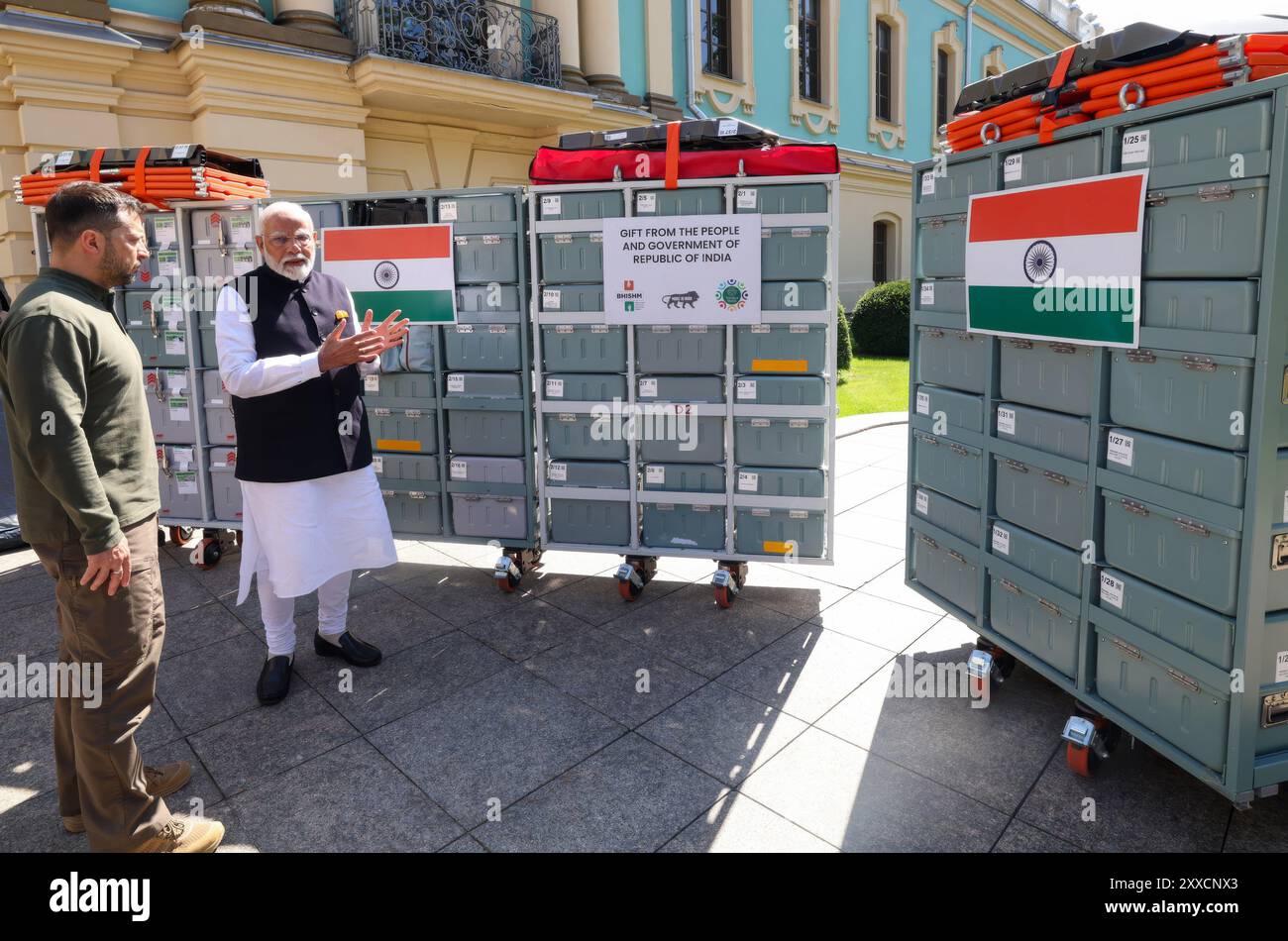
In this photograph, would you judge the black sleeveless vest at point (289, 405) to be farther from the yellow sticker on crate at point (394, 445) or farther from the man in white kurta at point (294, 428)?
the yellow sticker on crate at point (394, 445)

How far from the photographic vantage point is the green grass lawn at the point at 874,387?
12.4 meters

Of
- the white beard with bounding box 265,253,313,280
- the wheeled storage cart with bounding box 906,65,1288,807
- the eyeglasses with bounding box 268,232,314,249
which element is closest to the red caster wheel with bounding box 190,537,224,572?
the white beard with bounding box 265,253,313,280

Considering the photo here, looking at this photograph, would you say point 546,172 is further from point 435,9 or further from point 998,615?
point 435,9

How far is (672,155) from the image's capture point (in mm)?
4902

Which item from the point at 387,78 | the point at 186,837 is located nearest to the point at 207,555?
the point at 186,837

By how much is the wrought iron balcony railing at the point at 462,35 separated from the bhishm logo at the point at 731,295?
26.4 ft

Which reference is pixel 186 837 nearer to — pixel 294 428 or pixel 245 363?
pixel 294 428

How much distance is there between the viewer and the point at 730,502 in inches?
207


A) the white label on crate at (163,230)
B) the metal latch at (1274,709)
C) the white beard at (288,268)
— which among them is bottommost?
the metal latch at (1274,709)

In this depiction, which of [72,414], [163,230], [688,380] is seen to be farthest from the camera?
[163,230]

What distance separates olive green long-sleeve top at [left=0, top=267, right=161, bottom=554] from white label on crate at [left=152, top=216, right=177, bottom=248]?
3.42m

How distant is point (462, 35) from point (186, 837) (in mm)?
11836

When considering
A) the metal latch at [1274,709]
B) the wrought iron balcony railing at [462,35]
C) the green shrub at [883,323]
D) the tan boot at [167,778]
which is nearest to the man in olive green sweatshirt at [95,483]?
the tan boot at [167,778]
